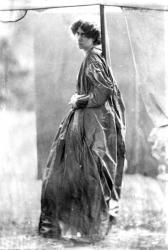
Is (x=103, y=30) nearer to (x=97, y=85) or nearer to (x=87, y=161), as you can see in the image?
(x=97, y=85)

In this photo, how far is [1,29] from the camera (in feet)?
12.8

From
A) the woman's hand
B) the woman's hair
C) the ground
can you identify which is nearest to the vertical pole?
the woman's hair

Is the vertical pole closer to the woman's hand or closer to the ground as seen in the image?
the woman's hand

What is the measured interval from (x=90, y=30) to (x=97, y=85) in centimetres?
38

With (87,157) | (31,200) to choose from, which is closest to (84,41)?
(87,157)

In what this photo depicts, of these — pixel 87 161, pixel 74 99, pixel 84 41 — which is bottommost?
pixel 87 161

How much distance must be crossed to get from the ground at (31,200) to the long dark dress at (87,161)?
12cm

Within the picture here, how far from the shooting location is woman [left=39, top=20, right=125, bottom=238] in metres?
3.71

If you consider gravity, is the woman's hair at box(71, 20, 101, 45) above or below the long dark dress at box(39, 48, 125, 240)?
above

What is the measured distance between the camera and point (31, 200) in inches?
152

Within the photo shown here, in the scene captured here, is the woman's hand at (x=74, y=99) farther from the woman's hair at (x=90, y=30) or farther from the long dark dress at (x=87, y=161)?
the woman's hair at (x=90, y=30)

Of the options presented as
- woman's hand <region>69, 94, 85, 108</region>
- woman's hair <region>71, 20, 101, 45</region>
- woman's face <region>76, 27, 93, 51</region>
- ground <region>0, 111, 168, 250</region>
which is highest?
woman's hair <region>71, 20, 101, 45</region>

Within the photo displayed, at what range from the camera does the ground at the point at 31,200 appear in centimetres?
381

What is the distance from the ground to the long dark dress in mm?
119
